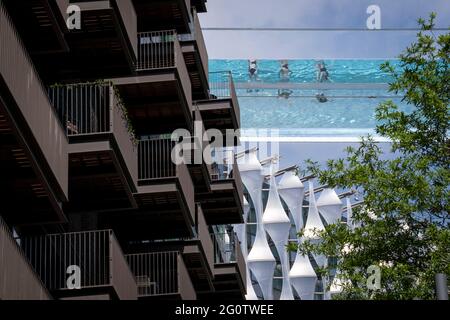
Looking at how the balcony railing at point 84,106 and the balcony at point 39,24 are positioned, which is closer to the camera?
the balcony at point 39,24

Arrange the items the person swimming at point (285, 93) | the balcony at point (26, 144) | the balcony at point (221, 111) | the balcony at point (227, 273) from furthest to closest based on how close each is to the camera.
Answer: the person swimming at point (285, 93) < the balcony at point (227, 273) < the balcony at point (221, 111) < the balcony at point (26, 144)

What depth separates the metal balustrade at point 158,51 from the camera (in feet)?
122

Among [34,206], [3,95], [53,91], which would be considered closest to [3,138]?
[3,95]

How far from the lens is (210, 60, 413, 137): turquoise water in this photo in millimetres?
108750

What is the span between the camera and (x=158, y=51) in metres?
37.8

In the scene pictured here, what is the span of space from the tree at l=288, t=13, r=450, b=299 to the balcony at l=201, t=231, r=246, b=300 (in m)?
14.6

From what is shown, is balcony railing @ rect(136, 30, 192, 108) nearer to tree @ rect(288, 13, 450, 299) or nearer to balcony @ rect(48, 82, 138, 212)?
balcony @ rect(48, 82, 138, 212)

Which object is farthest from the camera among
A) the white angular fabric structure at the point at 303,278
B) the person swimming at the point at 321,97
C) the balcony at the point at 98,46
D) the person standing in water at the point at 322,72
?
the person swimming at the point at 321,97

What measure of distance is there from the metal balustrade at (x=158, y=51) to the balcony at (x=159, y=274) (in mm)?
4748

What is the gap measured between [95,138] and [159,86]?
6.71 metres

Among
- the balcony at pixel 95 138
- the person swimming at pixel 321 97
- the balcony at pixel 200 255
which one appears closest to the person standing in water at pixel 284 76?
the person swimming at pixel 321 97

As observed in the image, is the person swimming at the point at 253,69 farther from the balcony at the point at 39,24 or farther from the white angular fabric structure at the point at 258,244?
the balcony at the point at 39,24

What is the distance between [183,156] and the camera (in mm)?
37938
